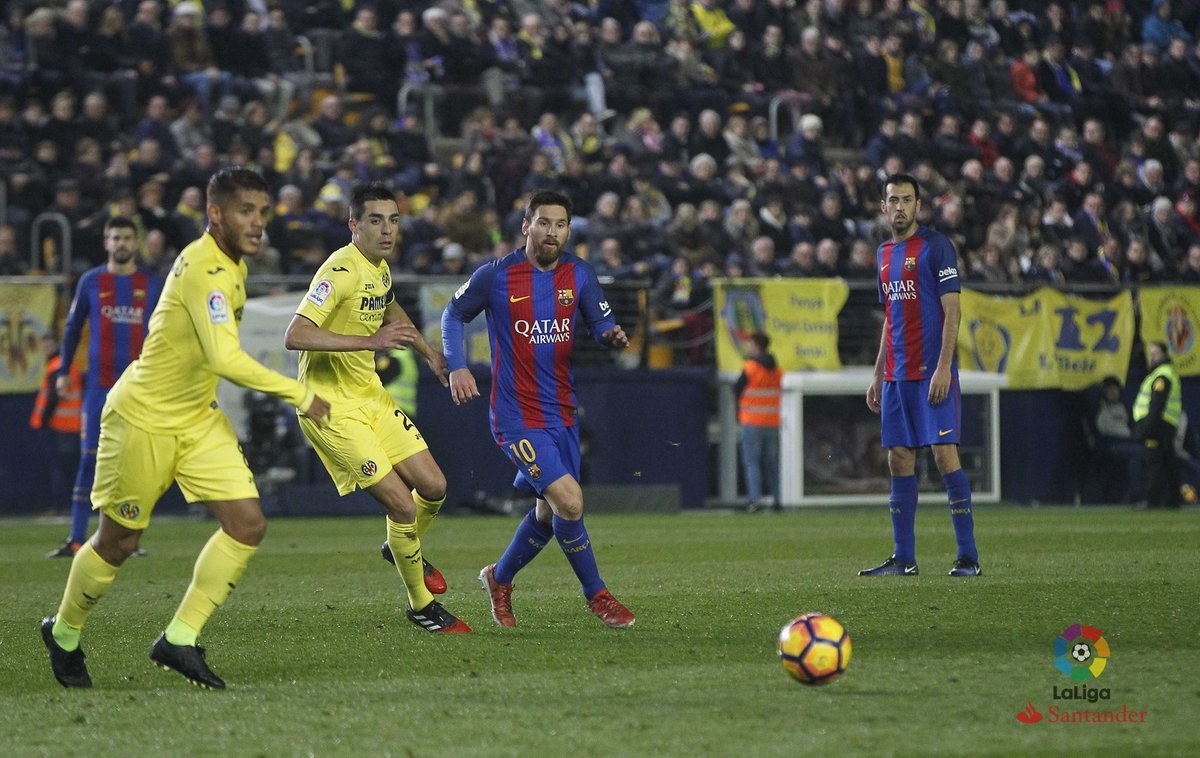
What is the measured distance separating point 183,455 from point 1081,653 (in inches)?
124

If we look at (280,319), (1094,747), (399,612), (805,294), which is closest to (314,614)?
(399,612)

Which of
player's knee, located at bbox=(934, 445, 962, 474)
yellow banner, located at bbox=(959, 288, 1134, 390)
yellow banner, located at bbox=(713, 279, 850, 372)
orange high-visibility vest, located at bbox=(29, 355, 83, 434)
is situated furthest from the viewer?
yellow banner, located at bbox=(959, 288, 1134, 390)

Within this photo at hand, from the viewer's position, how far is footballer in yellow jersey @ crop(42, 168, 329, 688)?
5410 millimetres

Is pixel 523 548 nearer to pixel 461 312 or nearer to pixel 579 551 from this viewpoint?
pixel 579 551

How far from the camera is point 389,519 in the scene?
7.28m

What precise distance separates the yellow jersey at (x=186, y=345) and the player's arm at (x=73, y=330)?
593cm

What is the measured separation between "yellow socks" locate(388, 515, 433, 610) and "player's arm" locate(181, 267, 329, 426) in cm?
183

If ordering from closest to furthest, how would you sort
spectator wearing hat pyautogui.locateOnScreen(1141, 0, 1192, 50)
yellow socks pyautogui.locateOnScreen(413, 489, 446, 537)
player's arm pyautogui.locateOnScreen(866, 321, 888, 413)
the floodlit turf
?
the floodlit turf → yellow socks pyautogui.locateOnScreen(413, 489, 446, 537) → player's arm pyautogui.locateOnScreen(866, 321, 888, 413) → spectator wearing hat pyautogui.locateOnScreen(1141, 0, 1192, 50)

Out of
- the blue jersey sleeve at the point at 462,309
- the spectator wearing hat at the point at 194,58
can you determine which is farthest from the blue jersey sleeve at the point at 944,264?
the spectator wearing hat at the point at 194,58

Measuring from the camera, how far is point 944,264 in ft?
30.0

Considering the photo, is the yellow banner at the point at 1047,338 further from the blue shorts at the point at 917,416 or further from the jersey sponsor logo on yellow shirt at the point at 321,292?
the jersey sponsor logo on yellow shirt at the point at 321,292

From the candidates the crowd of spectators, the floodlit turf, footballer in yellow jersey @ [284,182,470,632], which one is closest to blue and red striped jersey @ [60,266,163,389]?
the floodlit turf

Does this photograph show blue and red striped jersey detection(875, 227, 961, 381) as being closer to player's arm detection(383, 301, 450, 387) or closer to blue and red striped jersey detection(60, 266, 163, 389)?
player's arm detection(383, 301, 450, 387)

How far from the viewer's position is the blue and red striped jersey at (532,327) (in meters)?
7.31
